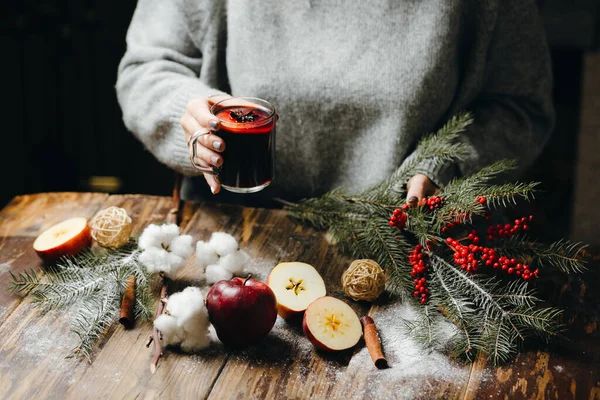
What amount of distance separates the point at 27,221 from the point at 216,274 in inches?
20.2

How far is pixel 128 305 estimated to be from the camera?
108 centimetres

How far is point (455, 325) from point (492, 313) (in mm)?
68

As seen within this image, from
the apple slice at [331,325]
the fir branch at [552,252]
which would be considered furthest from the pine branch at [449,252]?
the apple slice at [331,325]

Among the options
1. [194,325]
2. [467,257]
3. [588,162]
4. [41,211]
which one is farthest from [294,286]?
[588,162]

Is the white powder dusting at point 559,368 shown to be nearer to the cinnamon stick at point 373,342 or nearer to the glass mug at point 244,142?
the cinnamon stick at point 373,342

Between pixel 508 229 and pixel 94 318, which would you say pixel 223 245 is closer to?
pixel 94 318

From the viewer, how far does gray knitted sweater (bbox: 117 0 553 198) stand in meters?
1.41

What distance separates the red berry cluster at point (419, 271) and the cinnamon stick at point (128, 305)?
52 centimetres

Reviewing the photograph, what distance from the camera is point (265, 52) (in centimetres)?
146

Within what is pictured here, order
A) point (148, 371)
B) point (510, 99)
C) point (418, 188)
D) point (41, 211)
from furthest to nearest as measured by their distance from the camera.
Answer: point (510, 99) < point (41, 211) < point (418, 188) < point (148, 371)

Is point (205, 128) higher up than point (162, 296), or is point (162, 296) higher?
point (205, 128)

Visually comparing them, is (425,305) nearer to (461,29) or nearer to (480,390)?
(480,390)

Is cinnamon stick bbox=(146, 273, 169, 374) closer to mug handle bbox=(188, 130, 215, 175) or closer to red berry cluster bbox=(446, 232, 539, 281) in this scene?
mug handle bbox=(188, 130, 215, 175)

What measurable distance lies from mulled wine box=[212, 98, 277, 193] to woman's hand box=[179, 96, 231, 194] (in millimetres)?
16
